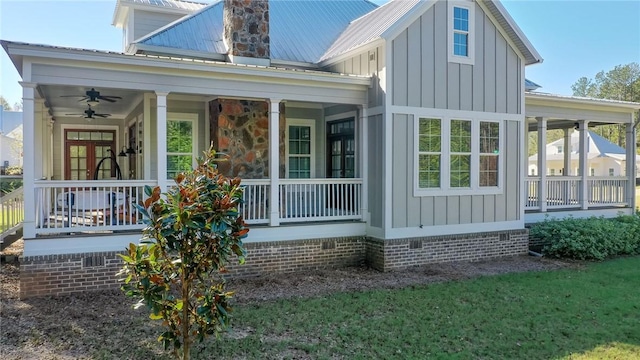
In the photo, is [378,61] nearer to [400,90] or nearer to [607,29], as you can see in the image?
[400,90]

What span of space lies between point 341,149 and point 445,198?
2.68 metres

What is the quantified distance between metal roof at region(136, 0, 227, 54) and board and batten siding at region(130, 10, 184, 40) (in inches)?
81.3

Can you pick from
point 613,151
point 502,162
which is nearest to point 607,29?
point 613,151

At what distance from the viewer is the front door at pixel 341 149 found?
1089cm

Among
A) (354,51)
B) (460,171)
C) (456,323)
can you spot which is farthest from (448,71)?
(456,323)

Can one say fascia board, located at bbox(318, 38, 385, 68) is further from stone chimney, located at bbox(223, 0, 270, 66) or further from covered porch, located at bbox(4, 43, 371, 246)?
stone chimney, located at bbox(223, 0, 270, 66)

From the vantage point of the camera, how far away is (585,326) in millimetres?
6133

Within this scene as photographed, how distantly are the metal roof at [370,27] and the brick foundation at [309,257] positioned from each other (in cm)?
409

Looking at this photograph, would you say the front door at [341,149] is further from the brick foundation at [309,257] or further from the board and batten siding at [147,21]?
the board and batten siding at [147,21]

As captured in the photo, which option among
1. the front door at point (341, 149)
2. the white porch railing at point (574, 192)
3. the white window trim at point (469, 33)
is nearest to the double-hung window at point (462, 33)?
the white window trim at point (469, 33)

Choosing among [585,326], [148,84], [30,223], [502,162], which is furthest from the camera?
[502,162]

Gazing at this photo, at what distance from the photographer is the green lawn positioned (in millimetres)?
5289

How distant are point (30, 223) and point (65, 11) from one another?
24.4ft

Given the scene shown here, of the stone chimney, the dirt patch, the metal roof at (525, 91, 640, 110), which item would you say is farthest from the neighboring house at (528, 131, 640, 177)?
the stone chimney
